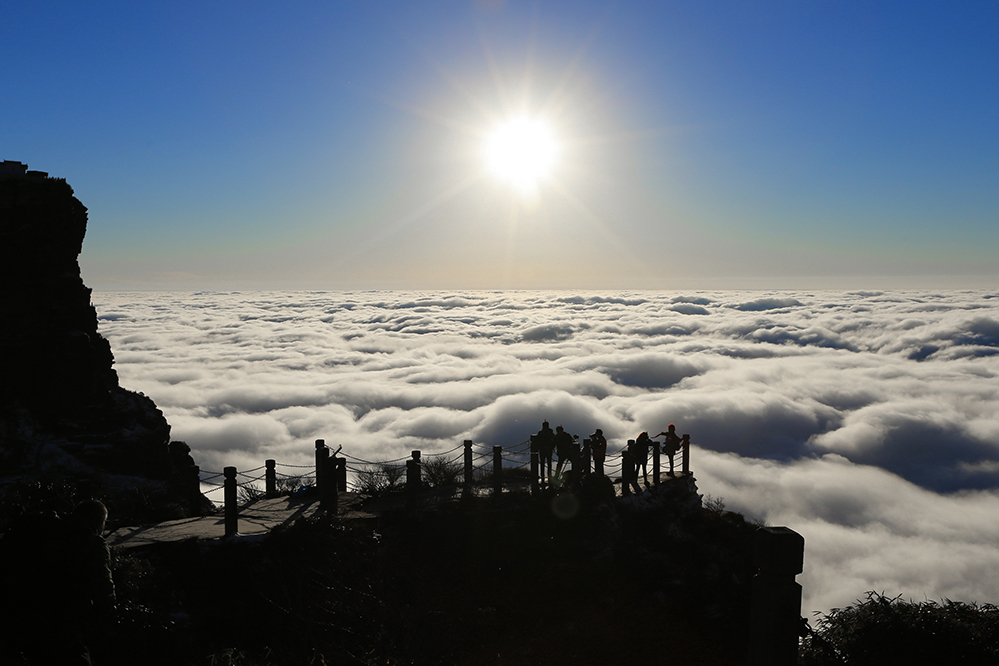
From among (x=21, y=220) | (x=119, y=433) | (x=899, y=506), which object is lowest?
(x=899, y=506)

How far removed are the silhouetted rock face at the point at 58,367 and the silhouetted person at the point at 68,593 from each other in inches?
544

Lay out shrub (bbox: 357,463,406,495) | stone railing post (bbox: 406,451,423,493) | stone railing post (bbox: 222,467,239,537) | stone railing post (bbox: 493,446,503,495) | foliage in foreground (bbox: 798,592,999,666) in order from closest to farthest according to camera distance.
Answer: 1. foliage in foreground (bbox: 798,592,999,666)
2. stone railing post (bbox: 222,467,239,537)
3. stone railing post (bbox: 406,451,423,493)
4. stone railing post (bbox: 493,446,503,495)
5. shrub (bbox: 357,463,406,495)

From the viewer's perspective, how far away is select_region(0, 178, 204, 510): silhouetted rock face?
18.1 meters

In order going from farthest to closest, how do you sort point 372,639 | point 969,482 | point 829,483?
point 969,482 → point 829,483 → point 372,639

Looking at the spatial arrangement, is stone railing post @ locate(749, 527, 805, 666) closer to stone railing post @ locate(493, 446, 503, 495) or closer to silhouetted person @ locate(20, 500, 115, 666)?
silhouetted person @ locate(20, 500, 115, 666)

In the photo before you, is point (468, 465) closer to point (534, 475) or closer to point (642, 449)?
point (534, 475)

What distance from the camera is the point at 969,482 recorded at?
9675 cm

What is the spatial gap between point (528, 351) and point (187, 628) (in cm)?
16576

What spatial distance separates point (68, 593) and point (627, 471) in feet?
40.1

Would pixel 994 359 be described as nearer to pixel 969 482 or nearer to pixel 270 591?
pixel 969 482

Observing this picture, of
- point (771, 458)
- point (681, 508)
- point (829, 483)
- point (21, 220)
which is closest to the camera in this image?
point (681, 508)

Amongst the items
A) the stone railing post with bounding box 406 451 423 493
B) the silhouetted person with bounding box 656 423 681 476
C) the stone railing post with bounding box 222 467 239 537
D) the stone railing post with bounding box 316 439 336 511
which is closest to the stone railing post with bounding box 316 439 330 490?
the stone railing post with bounding box 316 439 336 511

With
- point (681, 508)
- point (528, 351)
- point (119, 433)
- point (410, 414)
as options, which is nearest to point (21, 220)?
point (119, 433)

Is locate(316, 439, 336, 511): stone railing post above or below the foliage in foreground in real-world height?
above
